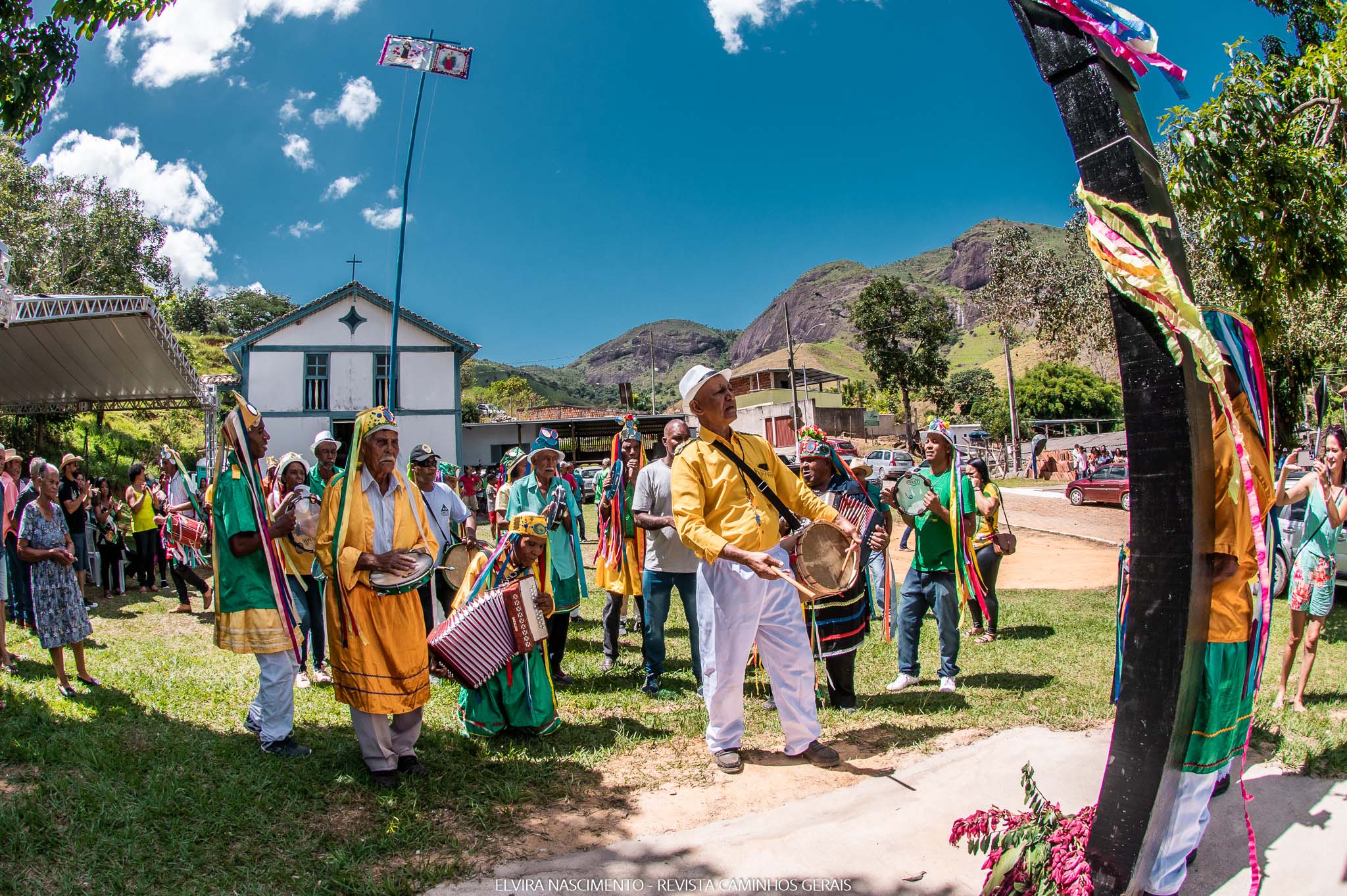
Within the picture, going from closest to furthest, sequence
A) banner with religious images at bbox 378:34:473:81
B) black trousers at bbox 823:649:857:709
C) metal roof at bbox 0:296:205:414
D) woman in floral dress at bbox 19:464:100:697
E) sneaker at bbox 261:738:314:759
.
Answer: sneaker at bbox 261:738:314:759, black trousers at bbox 823:649:857:709, woman in floral dress at bbox 19:464:100:697, metal roof at bbox 0:296:205:414, banner with religious images at bbox 378:34:473:81

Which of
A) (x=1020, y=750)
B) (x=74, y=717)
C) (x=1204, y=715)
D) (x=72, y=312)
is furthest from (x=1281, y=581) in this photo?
(x=72, y=312)

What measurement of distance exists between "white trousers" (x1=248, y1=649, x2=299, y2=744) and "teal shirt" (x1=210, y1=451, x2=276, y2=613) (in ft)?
1.09

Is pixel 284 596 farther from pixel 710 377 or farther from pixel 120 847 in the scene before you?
pixel 710 377

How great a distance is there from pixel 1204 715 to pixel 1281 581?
811cm

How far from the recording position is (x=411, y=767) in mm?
4176

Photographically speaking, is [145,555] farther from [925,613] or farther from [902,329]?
[902,329]

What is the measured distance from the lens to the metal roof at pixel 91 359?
38.8 ft

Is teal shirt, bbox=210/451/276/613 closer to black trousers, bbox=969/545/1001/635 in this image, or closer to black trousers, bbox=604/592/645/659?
black trousers, bbox=604/592/645/659

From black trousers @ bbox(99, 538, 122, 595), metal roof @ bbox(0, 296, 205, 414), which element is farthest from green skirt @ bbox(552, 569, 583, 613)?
metal roof @ bbox(0, 296, 205, 414)

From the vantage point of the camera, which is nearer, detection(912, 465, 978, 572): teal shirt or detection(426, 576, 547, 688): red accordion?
detection(426, 576, 547, 688): red accordion

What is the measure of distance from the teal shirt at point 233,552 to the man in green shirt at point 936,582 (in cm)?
427

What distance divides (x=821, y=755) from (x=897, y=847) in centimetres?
96

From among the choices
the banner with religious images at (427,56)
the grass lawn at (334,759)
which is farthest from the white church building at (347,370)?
the grass lawn at (334,759)

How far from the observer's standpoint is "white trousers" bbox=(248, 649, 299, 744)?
4438mm
